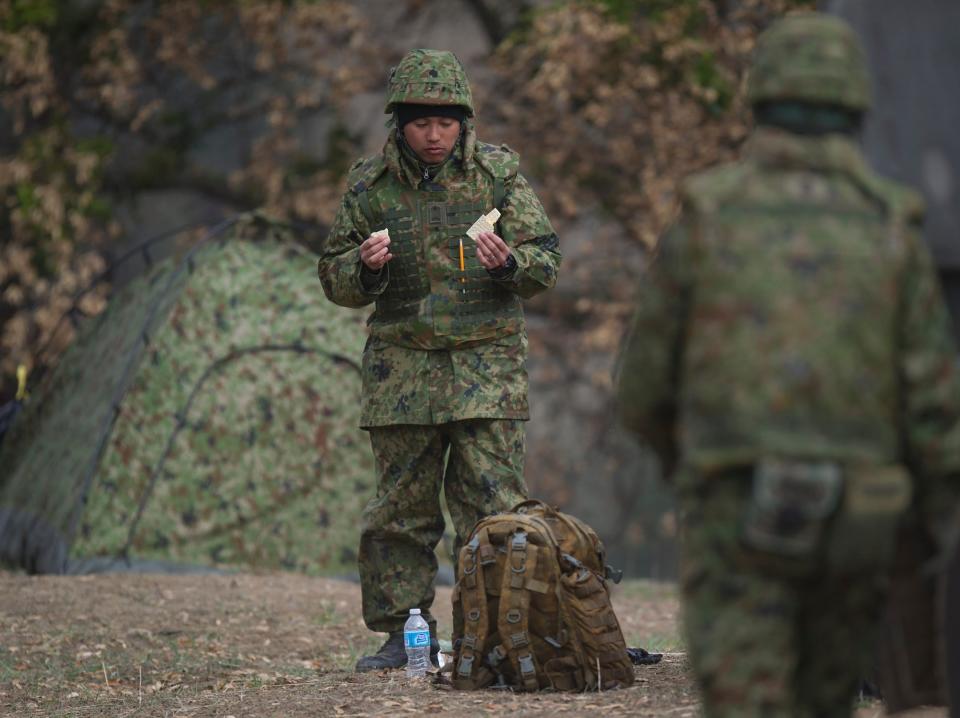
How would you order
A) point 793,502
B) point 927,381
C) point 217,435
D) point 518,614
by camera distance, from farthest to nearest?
point 217,435, point 518,614, point 927,381, point 793,502

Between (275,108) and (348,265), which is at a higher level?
(275,108)

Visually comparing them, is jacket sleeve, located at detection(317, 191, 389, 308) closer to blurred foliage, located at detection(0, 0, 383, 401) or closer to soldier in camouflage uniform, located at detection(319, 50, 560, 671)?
soldier in camouflage uniform, located at detection(319, 50, 560, 671)

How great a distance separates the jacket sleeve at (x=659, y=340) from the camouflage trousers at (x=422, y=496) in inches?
98.3

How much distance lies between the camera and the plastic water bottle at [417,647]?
661 cm

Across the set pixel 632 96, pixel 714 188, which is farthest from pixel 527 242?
pixel 632 96

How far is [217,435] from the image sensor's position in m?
10.5

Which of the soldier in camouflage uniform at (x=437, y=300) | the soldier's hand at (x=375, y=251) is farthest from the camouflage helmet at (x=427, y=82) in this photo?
the soldier's hand at (x=375, y=251)

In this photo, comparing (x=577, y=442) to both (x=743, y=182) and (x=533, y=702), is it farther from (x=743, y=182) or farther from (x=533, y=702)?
(x=743, y=182)

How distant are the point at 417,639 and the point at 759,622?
3.01 metres

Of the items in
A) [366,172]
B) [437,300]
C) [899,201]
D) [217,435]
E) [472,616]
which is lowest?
[472,616]

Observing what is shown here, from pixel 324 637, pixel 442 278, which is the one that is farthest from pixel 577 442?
pixel 442 278

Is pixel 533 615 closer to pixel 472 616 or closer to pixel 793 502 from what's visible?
pixel 472 616

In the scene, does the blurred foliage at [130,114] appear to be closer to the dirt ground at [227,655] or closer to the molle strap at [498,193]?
the dirt ground at [227,655]

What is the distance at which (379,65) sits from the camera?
16391mm
